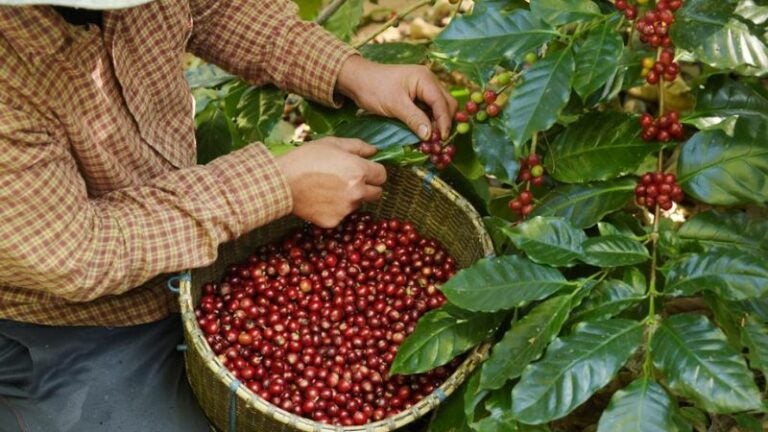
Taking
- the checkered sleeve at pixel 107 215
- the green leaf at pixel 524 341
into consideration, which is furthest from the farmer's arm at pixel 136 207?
the green leaf at pixel 524 341

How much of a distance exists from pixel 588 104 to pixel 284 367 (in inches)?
33.4

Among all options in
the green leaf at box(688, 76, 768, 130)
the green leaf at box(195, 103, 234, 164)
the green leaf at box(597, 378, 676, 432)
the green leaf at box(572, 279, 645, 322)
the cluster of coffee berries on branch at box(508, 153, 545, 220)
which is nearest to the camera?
the green leaf at box(597, 378, 676, 432)

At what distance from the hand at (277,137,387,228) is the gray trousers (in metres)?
0.49

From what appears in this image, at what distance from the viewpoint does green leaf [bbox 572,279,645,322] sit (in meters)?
1.65

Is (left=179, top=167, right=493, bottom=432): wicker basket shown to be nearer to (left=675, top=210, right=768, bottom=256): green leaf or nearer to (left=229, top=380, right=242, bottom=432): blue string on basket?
(left=229, top=380, right=242, bottom=432): blue string on basket

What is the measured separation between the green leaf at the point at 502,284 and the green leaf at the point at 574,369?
0.39 ft

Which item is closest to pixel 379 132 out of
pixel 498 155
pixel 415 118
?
pixel 415 118

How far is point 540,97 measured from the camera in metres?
1.72

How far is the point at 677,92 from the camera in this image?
290cm

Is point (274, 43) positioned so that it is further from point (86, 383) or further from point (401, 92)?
point (86, 383)

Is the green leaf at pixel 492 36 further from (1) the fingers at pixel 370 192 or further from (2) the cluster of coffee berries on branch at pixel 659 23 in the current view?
(1) the fingers at pixel 370 192

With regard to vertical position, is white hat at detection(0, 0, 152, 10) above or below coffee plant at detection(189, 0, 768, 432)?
above

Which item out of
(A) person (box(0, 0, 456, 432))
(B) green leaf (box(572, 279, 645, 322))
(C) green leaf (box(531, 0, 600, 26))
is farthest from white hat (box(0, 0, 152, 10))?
(B) green leaf (box(572, 279, 645, 322))

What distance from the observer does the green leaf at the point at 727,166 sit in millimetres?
1762
